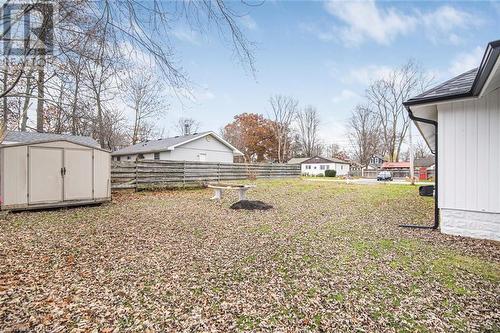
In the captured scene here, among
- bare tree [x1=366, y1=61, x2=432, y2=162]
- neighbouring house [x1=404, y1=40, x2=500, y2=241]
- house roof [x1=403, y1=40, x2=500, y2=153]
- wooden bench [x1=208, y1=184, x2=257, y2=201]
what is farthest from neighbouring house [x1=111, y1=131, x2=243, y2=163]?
bare tree [x1=366, y1=61, x2=432, y2=162]

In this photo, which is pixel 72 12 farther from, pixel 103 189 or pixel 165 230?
pixel 103 189

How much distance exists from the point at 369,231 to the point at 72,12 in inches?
253

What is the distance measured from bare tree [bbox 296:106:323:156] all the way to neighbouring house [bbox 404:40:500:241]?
139 feet

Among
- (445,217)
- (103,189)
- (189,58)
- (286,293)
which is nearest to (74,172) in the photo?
(103,189)

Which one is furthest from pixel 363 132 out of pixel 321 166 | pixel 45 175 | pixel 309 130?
pixel 45 175

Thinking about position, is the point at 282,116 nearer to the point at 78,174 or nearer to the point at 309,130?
the point at 309,130

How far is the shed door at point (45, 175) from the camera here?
22.3 ft

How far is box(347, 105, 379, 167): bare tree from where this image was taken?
43.1 meters

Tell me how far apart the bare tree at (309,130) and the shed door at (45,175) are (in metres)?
42.8

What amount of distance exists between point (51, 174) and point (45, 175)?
0.45 feet

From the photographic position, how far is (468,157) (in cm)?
479

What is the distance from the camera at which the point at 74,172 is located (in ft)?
24.8

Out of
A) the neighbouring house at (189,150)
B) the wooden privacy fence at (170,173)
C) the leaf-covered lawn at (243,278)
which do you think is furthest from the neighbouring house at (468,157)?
the neighbouring house at (189,150)

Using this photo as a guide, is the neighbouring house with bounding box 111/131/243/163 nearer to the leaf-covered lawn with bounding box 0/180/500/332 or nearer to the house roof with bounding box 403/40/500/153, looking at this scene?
the leaf-covered lawn with bounding box 0/180/500/332
